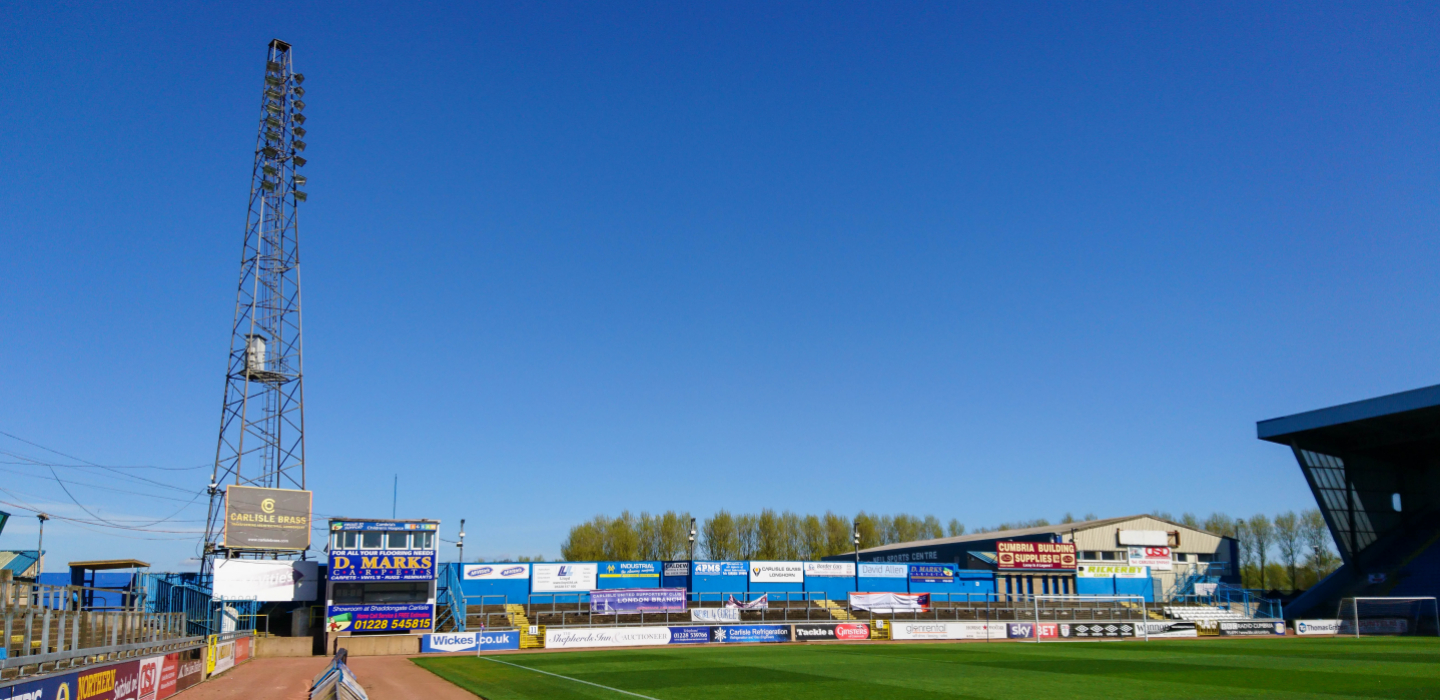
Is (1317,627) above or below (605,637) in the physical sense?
below

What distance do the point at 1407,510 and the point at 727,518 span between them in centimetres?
7510

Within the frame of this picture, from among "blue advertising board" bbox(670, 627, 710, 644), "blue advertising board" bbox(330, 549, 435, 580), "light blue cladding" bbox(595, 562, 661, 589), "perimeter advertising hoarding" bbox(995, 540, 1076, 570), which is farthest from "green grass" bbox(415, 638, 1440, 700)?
"perimeter advertising hoarding" bbox(995, 540, 1076, 570)

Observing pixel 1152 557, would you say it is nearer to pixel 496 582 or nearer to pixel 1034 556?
pixel 1034 556

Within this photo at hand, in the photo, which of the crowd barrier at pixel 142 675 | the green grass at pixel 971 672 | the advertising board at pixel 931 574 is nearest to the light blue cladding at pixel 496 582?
the green grass at pixel 971 672

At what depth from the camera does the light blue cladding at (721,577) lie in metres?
71.3


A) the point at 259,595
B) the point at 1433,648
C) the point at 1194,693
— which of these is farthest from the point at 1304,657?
the point at 259,595

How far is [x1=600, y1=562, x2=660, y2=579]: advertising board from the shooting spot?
225ft

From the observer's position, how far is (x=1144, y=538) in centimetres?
8869

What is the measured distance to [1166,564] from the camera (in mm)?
87000

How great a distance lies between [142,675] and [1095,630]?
55836mm

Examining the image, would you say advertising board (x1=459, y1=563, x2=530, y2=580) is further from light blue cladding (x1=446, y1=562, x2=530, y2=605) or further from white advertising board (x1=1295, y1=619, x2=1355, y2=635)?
white advertising board (x1=1295, y1=619, x2=1355, y2=635)

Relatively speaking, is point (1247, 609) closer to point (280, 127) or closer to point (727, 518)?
point (727, 518)

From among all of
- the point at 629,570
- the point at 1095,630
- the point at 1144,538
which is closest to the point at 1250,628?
the point at 1095,630

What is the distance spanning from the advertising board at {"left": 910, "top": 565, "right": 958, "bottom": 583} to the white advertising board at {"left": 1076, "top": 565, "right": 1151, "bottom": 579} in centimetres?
1523
